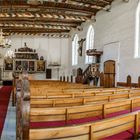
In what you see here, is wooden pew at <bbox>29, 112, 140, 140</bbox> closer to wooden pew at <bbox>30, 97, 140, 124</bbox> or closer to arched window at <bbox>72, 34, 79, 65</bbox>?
wooden pew at <bbox>30, 97, 140, 124</bbox>

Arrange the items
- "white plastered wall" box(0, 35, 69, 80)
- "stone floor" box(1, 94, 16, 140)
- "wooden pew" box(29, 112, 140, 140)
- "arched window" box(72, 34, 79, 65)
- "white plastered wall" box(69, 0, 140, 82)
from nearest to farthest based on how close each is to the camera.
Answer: "wooden pew" box(29, 112, 140, 140)
"stone floor" box(1, 94, 16, 140)
"white plastered wall" box(69, 0, 140, 82)
"arched window" box(72, 34, 79, 65)
"white plastered wall" box(0, 35, 69, 80)

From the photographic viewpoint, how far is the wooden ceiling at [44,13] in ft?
50.0

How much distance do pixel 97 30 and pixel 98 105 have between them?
14.9 m

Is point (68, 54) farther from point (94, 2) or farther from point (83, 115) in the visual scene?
point (83, 115)

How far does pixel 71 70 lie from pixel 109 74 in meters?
11.6

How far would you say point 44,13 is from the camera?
17609 millimetres

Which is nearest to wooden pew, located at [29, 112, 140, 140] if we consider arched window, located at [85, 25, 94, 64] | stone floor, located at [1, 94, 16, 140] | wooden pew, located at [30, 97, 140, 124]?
wooden pew, located at [30, 97, 140, 124]

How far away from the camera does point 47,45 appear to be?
26.2m

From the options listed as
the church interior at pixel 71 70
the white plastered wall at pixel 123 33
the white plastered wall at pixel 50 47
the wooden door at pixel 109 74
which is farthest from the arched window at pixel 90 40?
the white plastered wall at pixel 50 47

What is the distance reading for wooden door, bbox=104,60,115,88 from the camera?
42.6ft

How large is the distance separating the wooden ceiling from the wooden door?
426 centimetres

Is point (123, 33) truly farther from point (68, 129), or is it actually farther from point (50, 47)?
point (50, 47)

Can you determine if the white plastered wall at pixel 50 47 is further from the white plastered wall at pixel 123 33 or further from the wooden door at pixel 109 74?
the wooden door at pixel 109 74

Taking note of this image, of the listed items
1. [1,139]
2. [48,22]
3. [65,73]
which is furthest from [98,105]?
[65,73]
